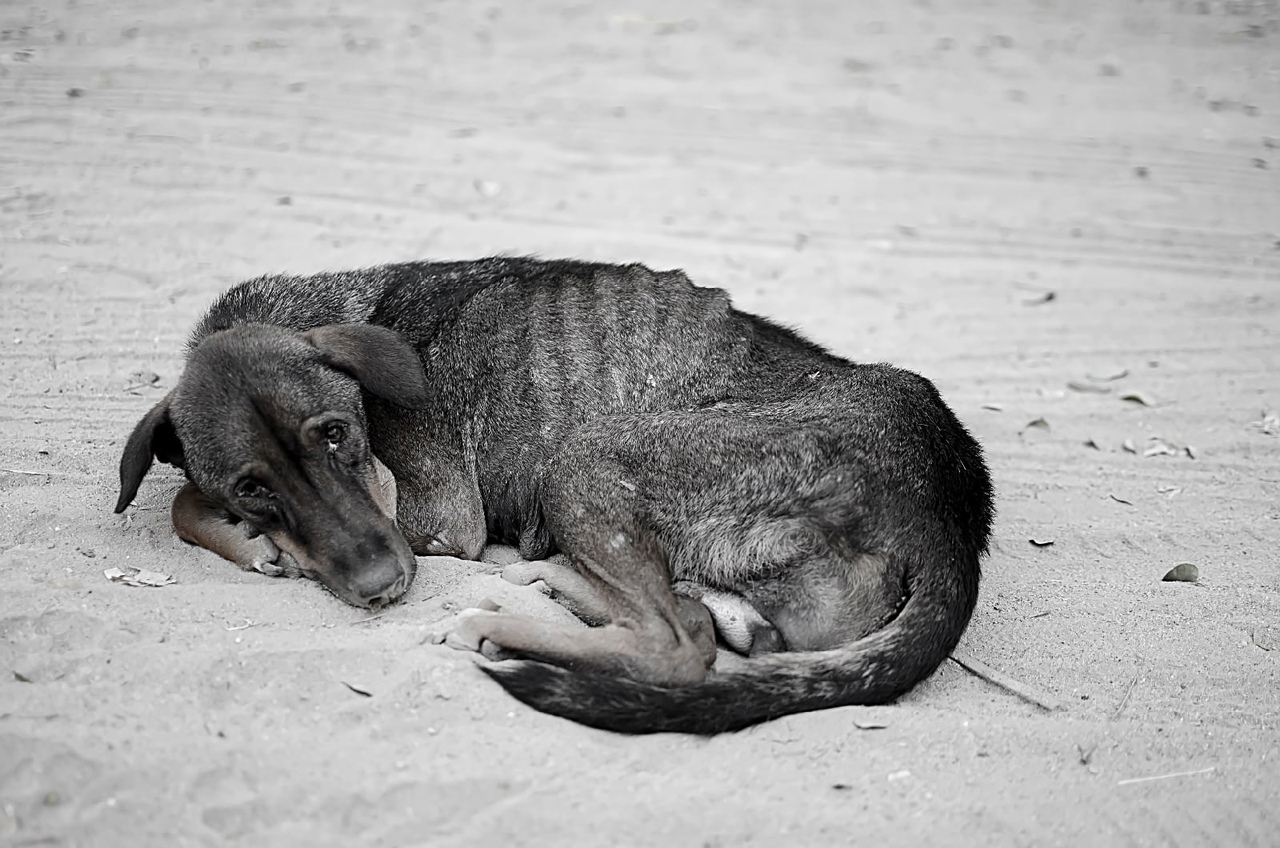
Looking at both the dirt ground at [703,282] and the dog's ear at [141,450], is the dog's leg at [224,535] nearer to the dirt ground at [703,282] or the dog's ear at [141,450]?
the dirt ground at [703,282]

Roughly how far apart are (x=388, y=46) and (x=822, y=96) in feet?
15.9

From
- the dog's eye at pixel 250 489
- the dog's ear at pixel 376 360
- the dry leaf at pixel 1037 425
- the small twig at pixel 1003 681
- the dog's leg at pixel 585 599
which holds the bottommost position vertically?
the small twig at pixel 1003 681

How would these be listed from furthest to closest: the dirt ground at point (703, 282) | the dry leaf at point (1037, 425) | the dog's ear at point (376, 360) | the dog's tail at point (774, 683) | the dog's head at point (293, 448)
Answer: the dry leaf at point (1037, 425), the dog's ear at point (376, 360), the dog's head at point (293, 448), the dog's tail at point (774, 683), the dirt ground at point (703, 282)

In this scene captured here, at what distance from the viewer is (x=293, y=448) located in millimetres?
4551

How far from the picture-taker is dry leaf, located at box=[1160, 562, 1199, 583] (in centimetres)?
557

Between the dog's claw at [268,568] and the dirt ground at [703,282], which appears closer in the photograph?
the dirt ground at [703,282]

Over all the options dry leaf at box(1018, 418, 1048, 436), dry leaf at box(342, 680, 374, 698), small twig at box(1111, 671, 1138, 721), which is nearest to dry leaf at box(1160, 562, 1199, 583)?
small twig at box(1111, 671, 1138, 721)

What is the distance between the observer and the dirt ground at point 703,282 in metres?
3.78

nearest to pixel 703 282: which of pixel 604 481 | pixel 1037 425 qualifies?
pixel 1037 425

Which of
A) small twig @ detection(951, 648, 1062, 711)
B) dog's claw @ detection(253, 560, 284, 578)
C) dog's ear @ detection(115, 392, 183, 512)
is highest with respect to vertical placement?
dog's ear @ detection(115, 392, 183, 512)

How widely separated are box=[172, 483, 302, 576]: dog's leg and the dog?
14mm

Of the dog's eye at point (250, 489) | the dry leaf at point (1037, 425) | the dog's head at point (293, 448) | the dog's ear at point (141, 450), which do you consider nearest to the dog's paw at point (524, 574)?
the dog's head at point (293, 448)

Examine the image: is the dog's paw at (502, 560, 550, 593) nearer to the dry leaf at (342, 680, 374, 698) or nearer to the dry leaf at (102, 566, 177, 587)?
the dry leaf at (342, 680, 374, 698)

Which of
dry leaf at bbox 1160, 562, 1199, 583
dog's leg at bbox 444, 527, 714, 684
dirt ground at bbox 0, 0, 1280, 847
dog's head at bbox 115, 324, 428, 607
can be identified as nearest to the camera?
dirt ground at bbox 0, 0, 1280, 847
